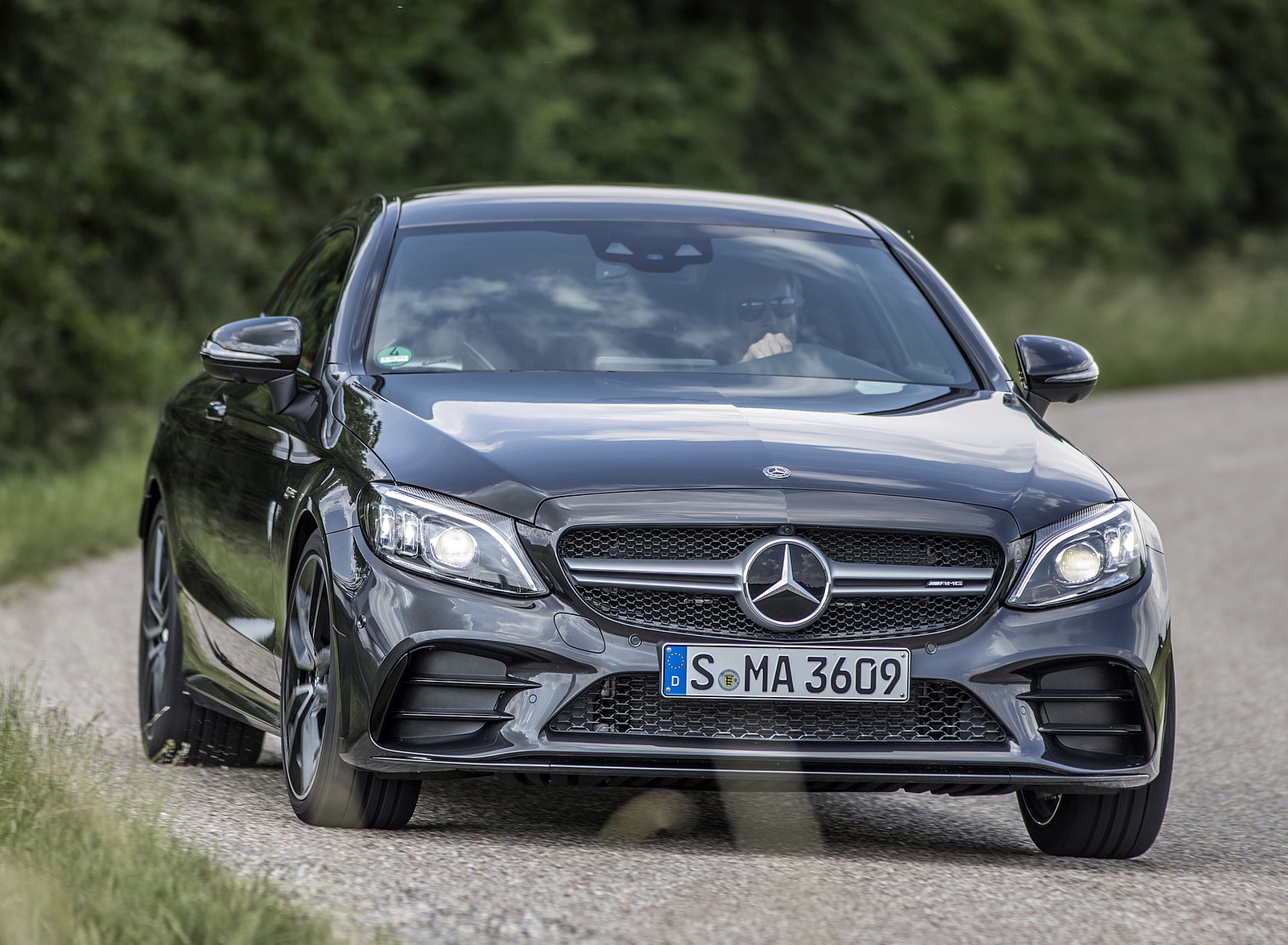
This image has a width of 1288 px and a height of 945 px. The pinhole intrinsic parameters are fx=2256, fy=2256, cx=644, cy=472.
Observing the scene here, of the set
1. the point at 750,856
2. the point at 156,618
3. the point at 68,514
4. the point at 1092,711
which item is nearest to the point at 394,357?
the point at 750,856

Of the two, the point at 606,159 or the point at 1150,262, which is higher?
the point at 606,159

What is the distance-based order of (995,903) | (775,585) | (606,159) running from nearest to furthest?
(995,903)
(775,585)
(606,159)

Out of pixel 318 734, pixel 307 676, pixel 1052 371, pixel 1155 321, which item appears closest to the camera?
pixel 318 734

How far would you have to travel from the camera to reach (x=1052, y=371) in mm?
6055

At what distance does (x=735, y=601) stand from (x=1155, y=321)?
83.6 feet

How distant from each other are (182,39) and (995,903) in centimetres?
1919

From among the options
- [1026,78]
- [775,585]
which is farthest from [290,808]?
[1026,78]

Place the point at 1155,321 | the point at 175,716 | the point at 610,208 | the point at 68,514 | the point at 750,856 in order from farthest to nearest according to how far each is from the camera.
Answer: the point at 1155,321 → the point at 68,514 → the point at 175,716 → the point at 610,208 → the point at 750,856

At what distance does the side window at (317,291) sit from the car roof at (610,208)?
238 millimetres

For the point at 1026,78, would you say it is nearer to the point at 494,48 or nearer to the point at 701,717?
the point at 494,48

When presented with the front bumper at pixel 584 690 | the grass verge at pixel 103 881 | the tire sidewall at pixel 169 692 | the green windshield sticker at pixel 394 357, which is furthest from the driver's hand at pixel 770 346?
the grass verge at pixel 103 881

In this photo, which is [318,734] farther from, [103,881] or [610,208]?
[610,208]

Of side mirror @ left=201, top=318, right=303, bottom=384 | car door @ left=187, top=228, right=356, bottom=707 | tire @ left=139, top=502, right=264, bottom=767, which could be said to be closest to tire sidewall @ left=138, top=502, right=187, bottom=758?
tire @ left=139, top=502, right=264, bottom=767

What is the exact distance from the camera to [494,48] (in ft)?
88.5
